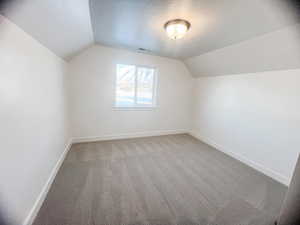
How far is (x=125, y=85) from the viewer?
3684 mm

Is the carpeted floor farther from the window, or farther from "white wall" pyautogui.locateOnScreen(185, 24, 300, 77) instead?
"white wall" pyautogui.locateOnScreen(185, 24, 300, 77)

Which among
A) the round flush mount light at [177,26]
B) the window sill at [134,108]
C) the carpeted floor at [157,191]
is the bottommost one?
the carpeted floor at [157,191]

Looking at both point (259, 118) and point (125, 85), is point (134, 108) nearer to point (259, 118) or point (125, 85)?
point (125, 85)

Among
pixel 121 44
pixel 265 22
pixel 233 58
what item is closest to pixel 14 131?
pixel 121 44

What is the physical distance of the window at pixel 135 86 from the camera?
3.62 metres

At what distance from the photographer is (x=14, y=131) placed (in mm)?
1138

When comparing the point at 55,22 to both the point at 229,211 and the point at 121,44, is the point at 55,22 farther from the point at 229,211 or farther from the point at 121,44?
the point at 229,211

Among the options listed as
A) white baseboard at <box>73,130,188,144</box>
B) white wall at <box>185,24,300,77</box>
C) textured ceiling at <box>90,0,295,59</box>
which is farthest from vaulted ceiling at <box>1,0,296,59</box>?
white baseboard at <box>73,130,188,144</box>

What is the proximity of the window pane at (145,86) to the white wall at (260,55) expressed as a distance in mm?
1407

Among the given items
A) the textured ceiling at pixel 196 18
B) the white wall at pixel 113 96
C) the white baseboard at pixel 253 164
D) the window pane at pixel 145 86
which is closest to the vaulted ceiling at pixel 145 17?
the textured ceiling at pixel 196 18

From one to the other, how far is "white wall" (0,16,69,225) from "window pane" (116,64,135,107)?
181 centimetres

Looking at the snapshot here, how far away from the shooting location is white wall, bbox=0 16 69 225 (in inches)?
40.7

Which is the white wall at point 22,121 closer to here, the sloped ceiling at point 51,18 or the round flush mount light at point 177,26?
the sloped ceiling at point 51,18

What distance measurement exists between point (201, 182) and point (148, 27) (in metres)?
2.55
